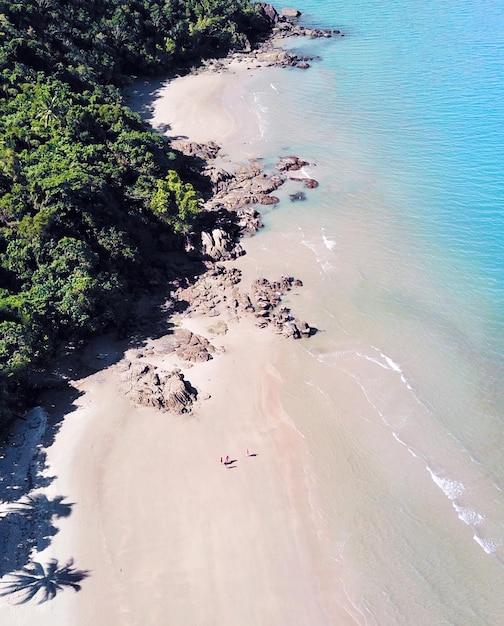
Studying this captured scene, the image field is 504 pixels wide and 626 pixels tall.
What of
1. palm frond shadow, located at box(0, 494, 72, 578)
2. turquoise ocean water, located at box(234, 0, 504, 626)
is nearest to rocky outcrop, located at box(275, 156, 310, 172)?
turquoise ocean water, located at box(234, 0, 504, 626)

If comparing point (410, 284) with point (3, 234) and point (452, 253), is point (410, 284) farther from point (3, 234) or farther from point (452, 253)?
point (3, 234)

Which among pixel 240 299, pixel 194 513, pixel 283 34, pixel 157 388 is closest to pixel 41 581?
pixel 194 513

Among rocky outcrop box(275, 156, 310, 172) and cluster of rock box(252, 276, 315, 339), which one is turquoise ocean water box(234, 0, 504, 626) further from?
rocky outcrop box(275, 156, 310, 172)

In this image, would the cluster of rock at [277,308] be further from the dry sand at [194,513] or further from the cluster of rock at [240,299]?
the dry sand at [194,513]

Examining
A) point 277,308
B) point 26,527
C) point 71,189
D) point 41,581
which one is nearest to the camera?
point 41,581

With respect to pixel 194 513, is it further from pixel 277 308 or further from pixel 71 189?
pixel 71 189
